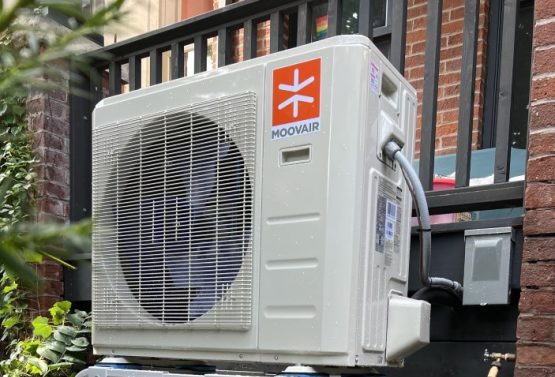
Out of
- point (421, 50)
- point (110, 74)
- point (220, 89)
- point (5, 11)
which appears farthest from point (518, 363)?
point (421, 50)

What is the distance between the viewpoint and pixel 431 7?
258 cm

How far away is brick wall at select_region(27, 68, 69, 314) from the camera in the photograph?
132 inches

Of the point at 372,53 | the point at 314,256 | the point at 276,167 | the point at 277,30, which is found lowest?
the point at 314,256

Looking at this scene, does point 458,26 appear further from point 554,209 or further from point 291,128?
point 291,128

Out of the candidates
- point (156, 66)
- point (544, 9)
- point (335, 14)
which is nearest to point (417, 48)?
point (335, 14)

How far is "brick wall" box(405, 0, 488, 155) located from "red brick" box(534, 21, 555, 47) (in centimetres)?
192

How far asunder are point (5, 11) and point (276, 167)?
4.59ft

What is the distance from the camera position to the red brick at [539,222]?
2051 mm

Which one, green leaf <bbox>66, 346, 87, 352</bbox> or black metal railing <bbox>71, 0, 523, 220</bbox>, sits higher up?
black metal railing <bbox>71, 0, 523, 220</bbox>

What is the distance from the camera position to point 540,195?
2.09m

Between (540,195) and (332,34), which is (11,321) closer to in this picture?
(332,34)

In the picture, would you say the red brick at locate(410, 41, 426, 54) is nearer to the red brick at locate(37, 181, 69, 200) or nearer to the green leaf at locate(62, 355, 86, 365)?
the red brick at locate(37, 181, 69, 200)

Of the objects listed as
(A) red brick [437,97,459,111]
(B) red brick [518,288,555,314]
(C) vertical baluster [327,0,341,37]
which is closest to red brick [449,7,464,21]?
(A) red brick [437,97,459,111]

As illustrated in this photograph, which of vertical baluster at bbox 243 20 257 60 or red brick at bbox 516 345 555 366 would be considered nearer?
red brick at bbox 516 345 555 366
